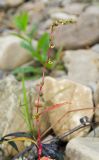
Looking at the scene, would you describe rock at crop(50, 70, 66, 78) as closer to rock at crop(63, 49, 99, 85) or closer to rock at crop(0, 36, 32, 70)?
rock at crop(63, 49, 99, 85)

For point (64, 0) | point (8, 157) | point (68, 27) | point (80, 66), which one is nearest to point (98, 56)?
point (80, 66)

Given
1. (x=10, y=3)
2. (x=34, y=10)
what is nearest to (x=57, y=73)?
(x=34, y=10)

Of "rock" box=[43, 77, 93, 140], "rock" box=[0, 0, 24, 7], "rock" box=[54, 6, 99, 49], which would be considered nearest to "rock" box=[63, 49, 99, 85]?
"rock" box=[54, 6, 99, 49]

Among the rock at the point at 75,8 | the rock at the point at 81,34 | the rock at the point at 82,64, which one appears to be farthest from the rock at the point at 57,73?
the rock at the point at 75,8

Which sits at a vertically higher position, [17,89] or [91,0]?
[91,0]

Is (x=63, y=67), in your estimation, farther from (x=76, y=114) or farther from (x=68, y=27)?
(x=76, y=114)
